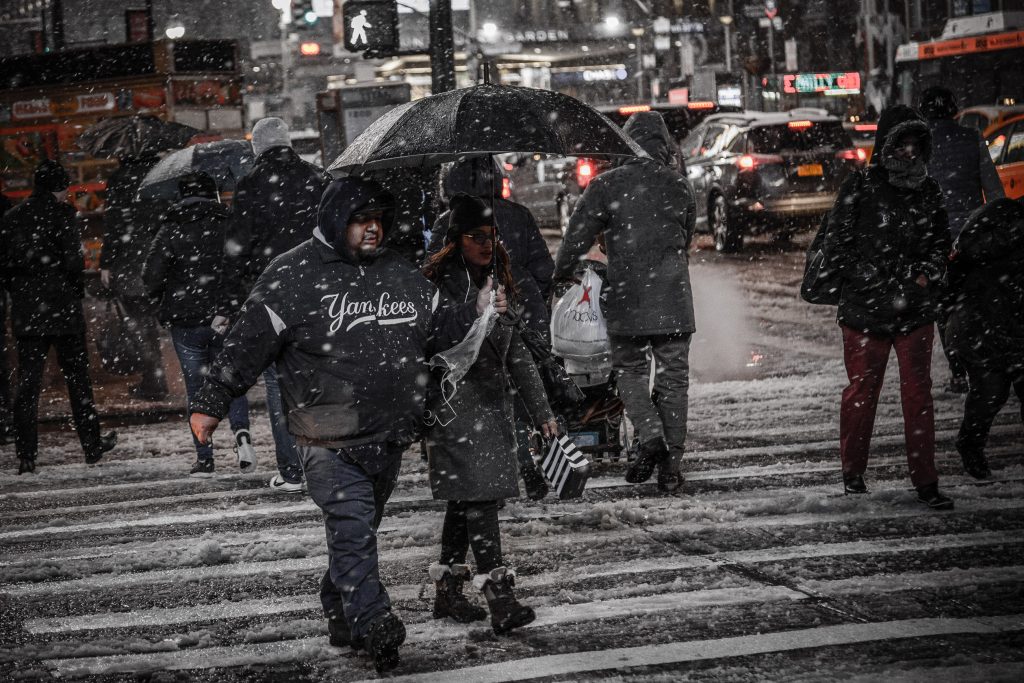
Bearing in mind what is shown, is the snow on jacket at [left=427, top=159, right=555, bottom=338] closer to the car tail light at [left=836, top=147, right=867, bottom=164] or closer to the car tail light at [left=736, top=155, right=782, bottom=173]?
the car tail light at [left=736, top=155, right=782, bottom=173]

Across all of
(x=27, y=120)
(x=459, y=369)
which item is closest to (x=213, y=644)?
(x=459, y=369)

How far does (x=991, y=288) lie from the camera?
7.55 m

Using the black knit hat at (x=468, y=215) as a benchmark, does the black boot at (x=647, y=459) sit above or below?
below

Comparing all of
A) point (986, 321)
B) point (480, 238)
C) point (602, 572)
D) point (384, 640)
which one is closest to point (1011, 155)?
point (986, 321)

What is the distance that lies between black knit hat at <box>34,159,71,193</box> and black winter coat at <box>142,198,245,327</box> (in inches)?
48.0

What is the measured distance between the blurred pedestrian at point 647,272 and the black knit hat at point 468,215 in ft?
7.89

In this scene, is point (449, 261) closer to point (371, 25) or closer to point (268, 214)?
point (268, 214)

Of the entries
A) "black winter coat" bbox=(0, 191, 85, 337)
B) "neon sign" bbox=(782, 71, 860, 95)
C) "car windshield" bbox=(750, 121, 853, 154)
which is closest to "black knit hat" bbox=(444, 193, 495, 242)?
"black winter coat" bbox=(0, 191, 85, 337)

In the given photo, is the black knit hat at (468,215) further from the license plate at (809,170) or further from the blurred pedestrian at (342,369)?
the license plate at (809,170)

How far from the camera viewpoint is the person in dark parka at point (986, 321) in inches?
291

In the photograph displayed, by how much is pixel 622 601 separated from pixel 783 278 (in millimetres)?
12754

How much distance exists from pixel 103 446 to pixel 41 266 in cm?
143

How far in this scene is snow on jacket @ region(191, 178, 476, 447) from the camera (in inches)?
188

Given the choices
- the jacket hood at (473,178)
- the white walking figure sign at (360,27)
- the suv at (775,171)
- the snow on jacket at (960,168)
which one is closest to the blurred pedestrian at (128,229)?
the white walking figure sign at (360,27)
